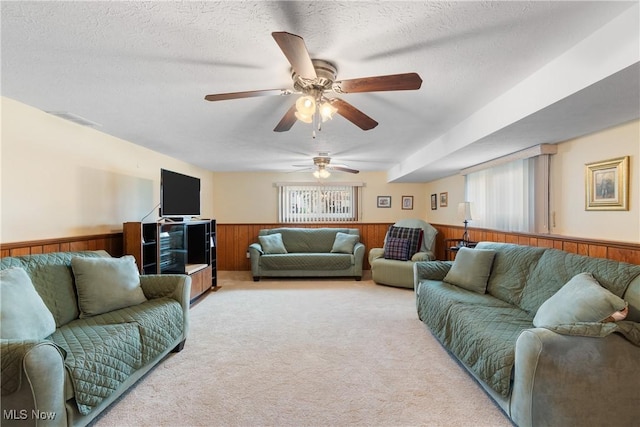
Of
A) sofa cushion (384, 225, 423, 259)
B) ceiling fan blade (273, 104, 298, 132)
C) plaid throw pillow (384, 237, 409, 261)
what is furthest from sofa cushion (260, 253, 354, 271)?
ceiling fan blade (273, 104, 298, 132)

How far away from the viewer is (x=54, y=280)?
2.31 m

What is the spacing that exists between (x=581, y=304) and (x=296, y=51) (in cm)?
210

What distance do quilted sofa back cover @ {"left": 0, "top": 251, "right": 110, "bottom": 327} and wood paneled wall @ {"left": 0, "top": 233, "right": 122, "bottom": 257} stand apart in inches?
11.8

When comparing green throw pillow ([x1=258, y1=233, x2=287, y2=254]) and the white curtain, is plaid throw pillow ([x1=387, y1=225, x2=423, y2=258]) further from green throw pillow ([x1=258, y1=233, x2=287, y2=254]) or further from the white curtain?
green throw pillow ([x1=258, y1=233, x2=287, y2=254])

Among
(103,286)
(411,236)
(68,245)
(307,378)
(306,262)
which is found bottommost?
(307,378)

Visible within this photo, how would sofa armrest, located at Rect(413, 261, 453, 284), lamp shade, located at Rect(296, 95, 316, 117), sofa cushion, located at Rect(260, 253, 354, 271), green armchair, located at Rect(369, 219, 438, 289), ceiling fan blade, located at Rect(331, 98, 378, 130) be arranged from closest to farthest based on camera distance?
lamp shade, located at Rect(296, 95, 316, 117), ceiling fan blade, located at Rect(331, 98, 378, 130), sofa armrest, located at Rect(413, 261, 453, 284), green armchair, located at Rect(369, 219, 438, 289), sofa cushion, located at Rect(260, 253, 354, 271)

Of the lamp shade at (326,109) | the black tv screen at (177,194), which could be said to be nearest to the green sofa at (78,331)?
the black tv screen at (177,194)

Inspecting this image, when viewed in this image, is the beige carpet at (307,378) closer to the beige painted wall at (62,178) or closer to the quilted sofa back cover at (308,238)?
the beige painted wall at (62,178)

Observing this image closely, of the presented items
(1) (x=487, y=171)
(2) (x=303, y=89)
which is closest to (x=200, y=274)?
(2) (x=303, y=89)

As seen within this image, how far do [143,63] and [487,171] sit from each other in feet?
13.5

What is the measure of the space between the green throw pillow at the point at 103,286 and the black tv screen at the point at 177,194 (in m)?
1.28

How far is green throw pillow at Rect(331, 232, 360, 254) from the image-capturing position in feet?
19.0

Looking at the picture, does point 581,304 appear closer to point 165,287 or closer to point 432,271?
point 432,271

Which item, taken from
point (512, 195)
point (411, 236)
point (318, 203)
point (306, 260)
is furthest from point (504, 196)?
point (318, 203)
